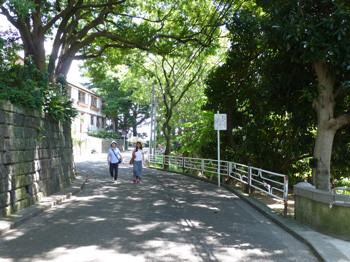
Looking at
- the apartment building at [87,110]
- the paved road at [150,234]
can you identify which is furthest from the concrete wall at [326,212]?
the apartment building at [87,110]

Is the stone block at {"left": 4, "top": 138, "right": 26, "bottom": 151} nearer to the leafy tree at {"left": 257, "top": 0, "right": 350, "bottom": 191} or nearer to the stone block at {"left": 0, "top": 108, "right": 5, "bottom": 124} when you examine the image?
the stone block at {"left": 0, "top": 108, "right": 5, "bottom": 124}

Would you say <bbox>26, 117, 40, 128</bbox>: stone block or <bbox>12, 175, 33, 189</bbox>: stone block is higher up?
<bbox>26, 117, 40, 128</bbox>: stone block

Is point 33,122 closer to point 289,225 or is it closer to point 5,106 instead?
point 5,106

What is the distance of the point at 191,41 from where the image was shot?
632 inches

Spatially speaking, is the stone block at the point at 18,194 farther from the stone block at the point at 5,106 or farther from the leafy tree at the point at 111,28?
the leafy tree at the point at 111,28

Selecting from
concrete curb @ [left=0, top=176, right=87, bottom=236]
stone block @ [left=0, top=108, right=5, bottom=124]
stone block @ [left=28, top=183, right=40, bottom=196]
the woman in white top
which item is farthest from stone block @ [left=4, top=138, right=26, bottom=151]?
the woman in white top

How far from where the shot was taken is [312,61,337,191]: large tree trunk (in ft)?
23.6

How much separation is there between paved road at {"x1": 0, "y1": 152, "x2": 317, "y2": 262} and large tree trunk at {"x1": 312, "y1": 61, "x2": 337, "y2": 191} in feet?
5.65

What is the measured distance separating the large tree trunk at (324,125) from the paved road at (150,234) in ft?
5.65

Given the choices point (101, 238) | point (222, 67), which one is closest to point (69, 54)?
point (222, 67)

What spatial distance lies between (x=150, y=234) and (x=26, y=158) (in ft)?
13.3

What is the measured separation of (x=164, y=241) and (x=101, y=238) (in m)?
1.08

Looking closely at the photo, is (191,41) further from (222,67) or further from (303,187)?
(303,187)

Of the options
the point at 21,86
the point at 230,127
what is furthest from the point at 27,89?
the point at 230,127
